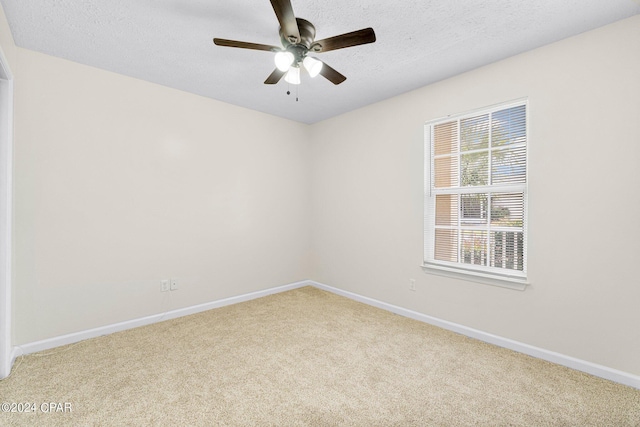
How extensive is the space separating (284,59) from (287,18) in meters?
0.35

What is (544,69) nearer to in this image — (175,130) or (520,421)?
(520,421)

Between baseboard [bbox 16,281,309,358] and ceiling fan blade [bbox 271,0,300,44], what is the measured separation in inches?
120

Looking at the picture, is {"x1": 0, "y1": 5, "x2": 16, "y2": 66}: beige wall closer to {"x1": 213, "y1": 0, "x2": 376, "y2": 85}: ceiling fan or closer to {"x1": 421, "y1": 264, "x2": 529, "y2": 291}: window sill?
{"x1": 213, "y1": 0, "x2": 376, "y2": 85}: ceiling fan

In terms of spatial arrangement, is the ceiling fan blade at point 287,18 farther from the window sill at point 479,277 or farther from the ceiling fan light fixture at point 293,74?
the window sill at point 479,277

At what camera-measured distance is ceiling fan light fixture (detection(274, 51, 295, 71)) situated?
74.4 inches

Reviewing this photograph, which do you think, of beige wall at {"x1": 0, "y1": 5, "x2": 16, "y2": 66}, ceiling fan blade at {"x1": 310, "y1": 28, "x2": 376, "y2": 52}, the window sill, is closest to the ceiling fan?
ceiling fan blade at {"x1": 310, "y1": 28, "x2": 376, "y2": 52}

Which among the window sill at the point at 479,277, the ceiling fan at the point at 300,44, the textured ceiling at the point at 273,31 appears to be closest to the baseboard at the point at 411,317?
the window sill at the point at 479,277

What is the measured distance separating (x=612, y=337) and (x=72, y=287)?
4.44 metres

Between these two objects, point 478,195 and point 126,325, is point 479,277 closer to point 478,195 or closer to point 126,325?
point 478,195

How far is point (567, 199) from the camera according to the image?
2258 mm

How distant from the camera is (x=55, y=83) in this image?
254 cm

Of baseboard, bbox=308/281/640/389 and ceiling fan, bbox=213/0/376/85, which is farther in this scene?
baseboard, bbox=308/281/640/389

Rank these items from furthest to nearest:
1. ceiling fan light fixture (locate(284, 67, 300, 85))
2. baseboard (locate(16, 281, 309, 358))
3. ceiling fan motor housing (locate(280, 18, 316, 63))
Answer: baseboard (locate(16, 281, 309, 358))
ceiling fan light fixture (locate(284, 67, 300, 85))
ceiling fan motor housing (locate(280, 18, 316, 63))

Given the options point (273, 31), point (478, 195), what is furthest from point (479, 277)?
point (273, 31)
